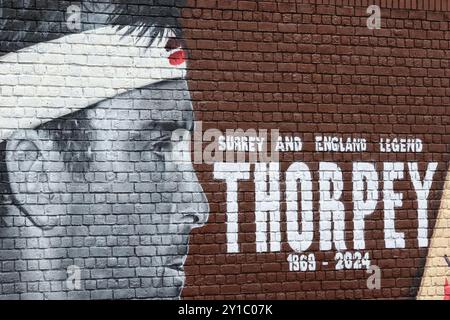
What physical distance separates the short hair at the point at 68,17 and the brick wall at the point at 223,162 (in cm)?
1

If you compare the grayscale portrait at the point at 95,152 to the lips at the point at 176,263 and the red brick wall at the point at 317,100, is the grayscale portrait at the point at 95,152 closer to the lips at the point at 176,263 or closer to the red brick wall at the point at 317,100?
the lips at the point at 176,263

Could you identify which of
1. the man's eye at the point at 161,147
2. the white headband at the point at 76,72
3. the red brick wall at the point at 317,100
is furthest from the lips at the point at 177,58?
the man's eye at the point at 161,147

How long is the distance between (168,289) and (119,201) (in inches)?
40.2

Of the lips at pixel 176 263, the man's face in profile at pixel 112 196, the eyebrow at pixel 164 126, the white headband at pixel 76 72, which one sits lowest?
the lips at pixel 176 263

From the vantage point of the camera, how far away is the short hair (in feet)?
32.2

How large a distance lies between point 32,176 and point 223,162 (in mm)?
1952

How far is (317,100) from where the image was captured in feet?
35.7

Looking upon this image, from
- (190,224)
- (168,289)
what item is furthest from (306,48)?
(168,289)

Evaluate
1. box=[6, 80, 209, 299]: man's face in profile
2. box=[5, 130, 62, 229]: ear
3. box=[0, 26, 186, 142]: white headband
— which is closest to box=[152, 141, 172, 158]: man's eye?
box=[6, 80, 209, 299]: man's face in profile

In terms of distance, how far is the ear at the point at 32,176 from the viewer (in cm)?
977

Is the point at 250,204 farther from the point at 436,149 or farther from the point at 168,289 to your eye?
the point at 436,149

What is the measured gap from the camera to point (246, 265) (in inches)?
415

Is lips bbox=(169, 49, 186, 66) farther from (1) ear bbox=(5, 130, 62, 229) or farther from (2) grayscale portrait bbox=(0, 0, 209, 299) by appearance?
(1) ear bbox=(5, 130, 62, 229)
